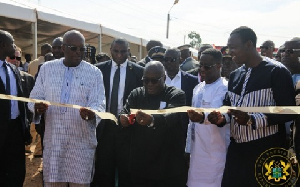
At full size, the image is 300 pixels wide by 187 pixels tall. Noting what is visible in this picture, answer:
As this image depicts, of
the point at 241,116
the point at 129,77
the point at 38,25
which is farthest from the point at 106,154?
the point at 38,25

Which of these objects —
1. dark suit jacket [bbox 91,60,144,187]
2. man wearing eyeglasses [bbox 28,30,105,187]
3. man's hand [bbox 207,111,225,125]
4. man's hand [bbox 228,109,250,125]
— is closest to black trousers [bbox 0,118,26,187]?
man wearing eyeglasses [bbox 28,30,105,187]

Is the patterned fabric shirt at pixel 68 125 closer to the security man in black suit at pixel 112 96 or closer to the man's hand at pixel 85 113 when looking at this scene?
the man's hand at pixel 85 113

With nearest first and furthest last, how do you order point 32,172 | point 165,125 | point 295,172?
point 295,172
point 165,125
point 32,172

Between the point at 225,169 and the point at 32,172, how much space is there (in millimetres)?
4448

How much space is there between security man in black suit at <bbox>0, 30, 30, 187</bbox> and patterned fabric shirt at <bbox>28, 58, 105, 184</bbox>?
38cm

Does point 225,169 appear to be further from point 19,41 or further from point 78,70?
point 19,41

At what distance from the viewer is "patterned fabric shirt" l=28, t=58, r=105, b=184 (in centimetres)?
366

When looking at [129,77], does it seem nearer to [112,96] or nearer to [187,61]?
[112,96]

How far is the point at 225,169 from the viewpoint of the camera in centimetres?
338

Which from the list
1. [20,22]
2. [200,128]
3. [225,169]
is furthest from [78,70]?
[20,22]

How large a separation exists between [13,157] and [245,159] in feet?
8.52

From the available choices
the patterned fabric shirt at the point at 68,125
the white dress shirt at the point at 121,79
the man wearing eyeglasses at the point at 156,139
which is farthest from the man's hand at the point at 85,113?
the white dress shirt at the point at 121,79

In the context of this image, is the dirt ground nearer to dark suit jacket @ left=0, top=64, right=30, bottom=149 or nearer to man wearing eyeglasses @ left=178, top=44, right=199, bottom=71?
dark suit jacket @ left=0, top=64, right=30, bottom=149

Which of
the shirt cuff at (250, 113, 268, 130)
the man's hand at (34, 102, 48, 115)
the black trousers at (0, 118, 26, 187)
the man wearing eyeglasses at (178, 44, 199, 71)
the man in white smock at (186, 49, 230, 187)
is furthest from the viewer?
the man wearing eyeglasses at (178, 44, 199, 71)
